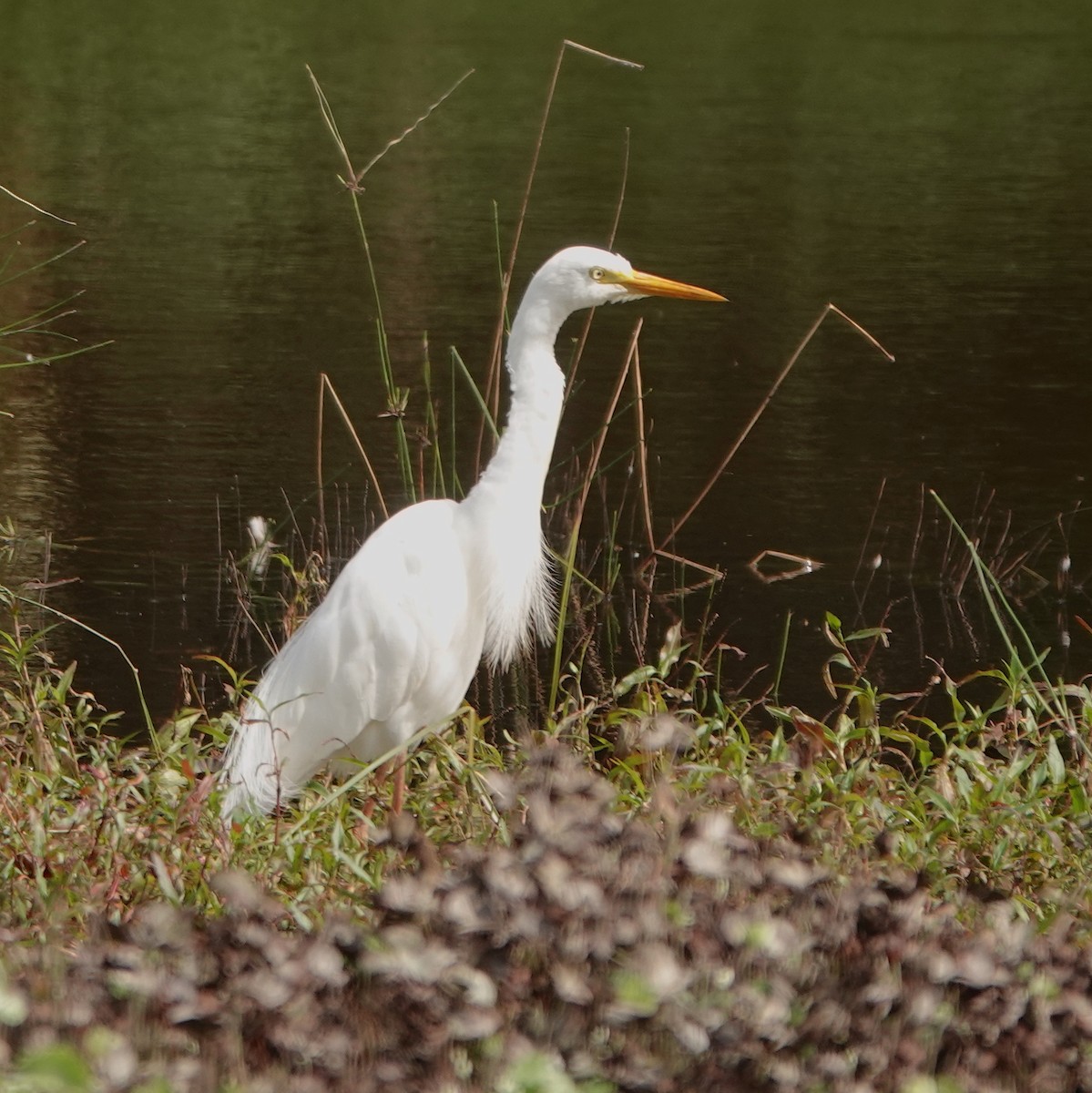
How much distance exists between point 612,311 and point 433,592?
7693 millimetres

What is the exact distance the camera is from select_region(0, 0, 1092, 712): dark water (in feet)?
23.7

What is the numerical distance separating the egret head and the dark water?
222 centimetres

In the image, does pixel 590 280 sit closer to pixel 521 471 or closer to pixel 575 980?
pixel 521 471

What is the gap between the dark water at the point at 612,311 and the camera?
284 inches

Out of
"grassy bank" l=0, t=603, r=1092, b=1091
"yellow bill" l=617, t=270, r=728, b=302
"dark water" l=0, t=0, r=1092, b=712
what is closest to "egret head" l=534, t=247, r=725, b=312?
"yellow bill" l=617, t=270, r=728, b=302

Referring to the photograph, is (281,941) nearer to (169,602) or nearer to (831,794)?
(831,794)

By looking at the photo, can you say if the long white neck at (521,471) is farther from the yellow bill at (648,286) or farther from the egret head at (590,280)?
the yellow bill at (648,286)

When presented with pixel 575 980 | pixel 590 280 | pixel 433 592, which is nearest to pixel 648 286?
pixel 590 280

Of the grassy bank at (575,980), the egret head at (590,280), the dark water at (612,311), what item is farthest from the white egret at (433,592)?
the dark water at (612,311)

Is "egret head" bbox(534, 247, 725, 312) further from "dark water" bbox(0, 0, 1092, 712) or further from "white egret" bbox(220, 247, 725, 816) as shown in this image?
"dark water" bbox(0, 0, 1092, 712)

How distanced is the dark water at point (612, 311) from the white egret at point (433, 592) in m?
1.68

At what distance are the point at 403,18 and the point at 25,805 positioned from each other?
82.1 ft

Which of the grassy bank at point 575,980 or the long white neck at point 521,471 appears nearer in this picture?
the grassy bank at point 575,980

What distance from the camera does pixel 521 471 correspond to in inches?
163
